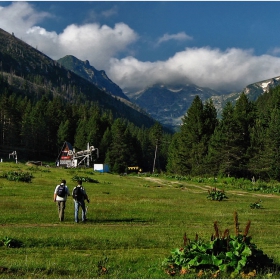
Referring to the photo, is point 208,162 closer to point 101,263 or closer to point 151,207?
point 151,207

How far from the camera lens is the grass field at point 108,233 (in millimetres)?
11562

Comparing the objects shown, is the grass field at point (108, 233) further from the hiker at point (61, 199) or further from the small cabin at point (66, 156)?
the small cabin at point (66, 156)

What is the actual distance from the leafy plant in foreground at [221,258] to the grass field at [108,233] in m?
0.47

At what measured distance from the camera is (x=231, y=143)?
3167 inches

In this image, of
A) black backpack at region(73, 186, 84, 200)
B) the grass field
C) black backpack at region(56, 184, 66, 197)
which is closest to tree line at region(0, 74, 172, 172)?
the grass field

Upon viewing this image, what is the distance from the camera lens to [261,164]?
76.9 meters

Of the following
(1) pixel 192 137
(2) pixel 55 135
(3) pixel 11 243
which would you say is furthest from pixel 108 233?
(2) pixel 55 135

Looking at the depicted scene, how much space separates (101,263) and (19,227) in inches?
346

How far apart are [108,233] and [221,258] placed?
28.9 feet

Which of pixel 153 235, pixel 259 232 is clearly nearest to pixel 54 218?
pixel 153 235

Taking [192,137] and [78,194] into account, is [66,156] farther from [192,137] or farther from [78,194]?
[78,194]

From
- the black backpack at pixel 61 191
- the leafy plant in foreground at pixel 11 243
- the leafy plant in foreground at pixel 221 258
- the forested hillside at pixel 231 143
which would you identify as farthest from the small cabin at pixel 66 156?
the leafy plant in foreground at pixel 221 258

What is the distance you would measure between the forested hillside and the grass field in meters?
45.3

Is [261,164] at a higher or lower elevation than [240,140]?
lower
